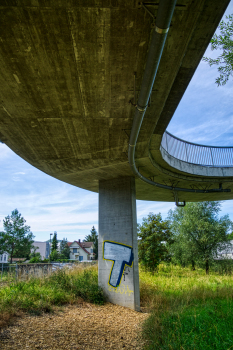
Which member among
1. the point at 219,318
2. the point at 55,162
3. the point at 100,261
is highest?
the point at 55,162

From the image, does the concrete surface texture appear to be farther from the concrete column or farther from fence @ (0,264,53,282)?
fence @ (0,264,53,282)

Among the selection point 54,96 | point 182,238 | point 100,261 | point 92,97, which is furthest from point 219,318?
point 182,238

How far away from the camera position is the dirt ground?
536 cm

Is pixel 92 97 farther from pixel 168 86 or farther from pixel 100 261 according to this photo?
pixel 100 261

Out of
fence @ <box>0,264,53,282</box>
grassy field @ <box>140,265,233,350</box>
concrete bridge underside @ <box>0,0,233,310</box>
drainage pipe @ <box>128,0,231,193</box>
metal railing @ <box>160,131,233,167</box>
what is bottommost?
grassy field @ <box>140,265,233,350</box>

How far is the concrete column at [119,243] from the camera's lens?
32.5 feet

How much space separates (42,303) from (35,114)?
6424 millimetres

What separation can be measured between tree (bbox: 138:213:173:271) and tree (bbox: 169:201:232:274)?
126 inches

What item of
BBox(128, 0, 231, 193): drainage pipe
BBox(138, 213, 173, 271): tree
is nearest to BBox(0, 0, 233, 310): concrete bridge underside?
BBox(128, 0, 231, 193): drainage pipe

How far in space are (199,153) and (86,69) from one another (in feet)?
27.0

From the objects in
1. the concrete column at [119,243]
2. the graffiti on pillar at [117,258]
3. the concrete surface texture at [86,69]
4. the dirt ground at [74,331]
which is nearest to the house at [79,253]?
the concrete column at [119,243]

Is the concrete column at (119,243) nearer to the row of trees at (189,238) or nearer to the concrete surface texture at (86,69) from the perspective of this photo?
the concrete surface texture at (86,69)

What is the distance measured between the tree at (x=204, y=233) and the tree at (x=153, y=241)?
10.5 feet

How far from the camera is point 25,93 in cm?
532
